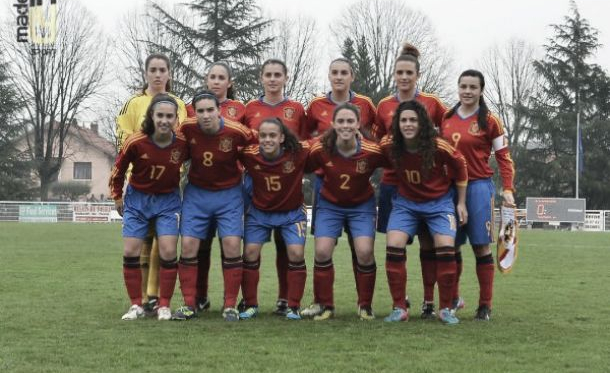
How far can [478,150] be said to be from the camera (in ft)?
22.4

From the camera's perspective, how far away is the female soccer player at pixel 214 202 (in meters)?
6.73

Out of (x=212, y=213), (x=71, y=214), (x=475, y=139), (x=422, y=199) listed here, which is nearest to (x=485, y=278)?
(x=422, y=199)

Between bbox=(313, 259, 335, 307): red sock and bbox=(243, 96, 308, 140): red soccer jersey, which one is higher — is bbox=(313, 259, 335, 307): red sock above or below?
below

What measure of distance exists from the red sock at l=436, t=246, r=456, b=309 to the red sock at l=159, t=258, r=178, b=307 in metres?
2.16

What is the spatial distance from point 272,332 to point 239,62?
35.2 m

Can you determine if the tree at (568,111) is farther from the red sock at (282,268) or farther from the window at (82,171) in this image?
the red sock at (282,268)

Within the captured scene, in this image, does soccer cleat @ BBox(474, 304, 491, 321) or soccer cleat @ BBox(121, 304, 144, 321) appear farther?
soccer cleat @ BBox(474, 304, 491, 321)

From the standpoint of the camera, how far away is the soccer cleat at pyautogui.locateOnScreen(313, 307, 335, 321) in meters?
6.77

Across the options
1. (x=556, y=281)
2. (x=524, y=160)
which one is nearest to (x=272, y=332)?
(x=556, y=281)

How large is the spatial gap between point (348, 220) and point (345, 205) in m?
0.13

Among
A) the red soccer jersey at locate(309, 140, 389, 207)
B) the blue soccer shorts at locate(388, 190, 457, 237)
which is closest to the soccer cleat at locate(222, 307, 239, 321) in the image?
the red soccer jersey at locate(309, 140, 389, 207)

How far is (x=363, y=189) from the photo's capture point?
682cm

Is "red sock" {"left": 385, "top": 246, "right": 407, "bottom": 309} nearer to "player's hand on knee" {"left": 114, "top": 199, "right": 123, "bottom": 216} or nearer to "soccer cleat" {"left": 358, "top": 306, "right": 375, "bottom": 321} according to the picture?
"soccer cleat" {"left": 358, "top": 306, "right": 375, "bottom": 321}

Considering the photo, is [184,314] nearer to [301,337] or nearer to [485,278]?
[301,337]
